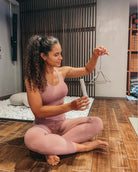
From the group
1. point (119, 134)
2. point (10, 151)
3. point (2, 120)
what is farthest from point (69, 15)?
point (10, 151)

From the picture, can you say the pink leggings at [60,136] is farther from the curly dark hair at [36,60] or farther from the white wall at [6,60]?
the white wall at [6,60]

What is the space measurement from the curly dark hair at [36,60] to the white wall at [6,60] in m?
3.30

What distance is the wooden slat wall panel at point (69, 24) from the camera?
4.31 meters

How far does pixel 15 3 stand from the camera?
4.66m

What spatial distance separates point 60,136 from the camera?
1387mm

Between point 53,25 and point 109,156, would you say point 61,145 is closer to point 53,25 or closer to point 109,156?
point 109,156

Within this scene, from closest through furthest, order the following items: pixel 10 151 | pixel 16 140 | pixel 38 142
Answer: pixel 38 142 → pixel 10 151 → pixel 16 140

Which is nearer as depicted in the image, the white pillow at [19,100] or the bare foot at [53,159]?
the bare foot at [53,159]

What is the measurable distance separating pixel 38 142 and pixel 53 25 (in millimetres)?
3939

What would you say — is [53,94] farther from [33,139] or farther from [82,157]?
[82,157]

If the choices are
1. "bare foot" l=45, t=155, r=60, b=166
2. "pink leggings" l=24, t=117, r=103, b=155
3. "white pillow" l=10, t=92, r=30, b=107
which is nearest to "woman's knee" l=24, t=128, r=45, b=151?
"pink leggings" l=24, t=117, r=103, b=155

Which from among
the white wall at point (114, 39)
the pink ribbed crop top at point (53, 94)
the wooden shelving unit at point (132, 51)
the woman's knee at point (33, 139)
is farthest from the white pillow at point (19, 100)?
the wooden shelving unit at point (132, 51)

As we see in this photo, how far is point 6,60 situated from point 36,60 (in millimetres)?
3539

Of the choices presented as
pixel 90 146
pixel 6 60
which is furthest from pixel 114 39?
pixel 90 146
